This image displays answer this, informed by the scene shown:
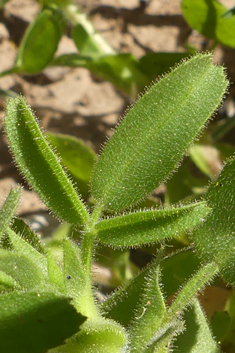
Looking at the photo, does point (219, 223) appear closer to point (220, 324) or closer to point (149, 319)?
point (149, 319)

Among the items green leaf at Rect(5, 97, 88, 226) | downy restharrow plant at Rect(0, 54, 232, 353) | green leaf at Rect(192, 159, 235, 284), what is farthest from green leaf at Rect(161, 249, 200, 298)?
green leaf at Rect(5, 97, 88, 226)

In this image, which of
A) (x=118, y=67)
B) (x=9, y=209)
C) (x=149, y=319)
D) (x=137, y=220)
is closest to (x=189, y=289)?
(x=149, y=319)

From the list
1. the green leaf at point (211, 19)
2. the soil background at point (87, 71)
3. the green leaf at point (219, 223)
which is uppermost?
the green leaf at point (211, 19)

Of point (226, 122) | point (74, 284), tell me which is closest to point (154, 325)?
point (74, 284)

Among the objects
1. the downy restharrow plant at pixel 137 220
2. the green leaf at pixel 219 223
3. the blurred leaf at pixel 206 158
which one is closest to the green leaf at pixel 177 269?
the downy restharrow plant at pixel 137 220

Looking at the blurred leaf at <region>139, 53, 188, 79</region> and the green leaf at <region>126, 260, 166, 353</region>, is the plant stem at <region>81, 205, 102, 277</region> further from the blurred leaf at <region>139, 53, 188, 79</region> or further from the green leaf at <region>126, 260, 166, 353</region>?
the blurred leaf at <region>139, 53, 188, 79</region>

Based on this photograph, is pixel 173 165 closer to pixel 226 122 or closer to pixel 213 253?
pixel 213 253

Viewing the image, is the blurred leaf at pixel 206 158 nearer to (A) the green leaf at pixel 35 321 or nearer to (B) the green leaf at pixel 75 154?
(B) the green leaf at pixel 75 154
